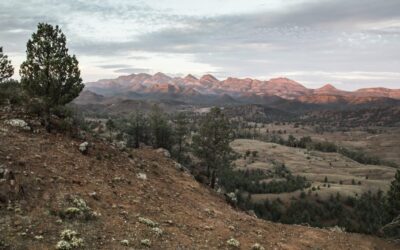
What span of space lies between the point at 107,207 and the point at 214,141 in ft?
102

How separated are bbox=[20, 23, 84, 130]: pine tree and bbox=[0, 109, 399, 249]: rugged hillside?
3218mm

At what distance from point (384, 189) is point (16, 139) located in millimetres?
145704

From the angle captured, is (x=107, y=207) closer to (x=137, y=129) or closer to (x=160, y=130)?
(x=160, y=130)

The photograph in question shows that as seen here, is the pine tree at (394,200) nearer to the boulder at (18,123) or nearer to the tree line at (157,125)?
the tree line at (157,125)

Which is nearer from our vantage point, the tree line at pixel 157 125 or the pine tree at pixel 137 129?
the tree line at pixel 157 125

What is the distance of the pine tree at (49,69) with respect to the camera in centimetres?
3306

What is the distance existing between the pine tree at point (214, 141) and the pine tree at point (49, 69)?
24.1 m

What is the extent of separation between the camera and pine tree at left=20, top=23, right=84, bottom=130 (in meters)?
33.1

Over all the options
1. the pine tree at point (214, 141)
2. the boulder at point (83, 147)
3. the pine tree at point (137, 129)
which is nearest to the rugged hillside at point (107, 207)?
the boulder at point (83, 147)

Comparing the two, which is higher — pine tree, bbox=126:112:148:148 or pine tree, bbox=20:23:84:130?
pine tree, bbox=20:23:84:130

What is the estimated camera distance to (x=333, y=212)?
112 metres

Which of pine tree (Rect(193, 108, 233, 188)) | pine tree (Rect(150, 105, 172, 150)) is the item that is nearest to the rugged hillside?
pine tree (Rect(193, 108, 233, 188))

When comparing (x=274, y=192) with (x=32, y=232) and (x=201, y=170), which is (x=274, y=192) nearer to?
(x=201, y=170)

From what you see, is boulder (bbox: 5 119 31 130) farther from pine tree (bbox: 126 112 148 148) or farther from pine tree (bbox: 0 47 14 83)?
pine tree (bbox: 126 112 148 148)
